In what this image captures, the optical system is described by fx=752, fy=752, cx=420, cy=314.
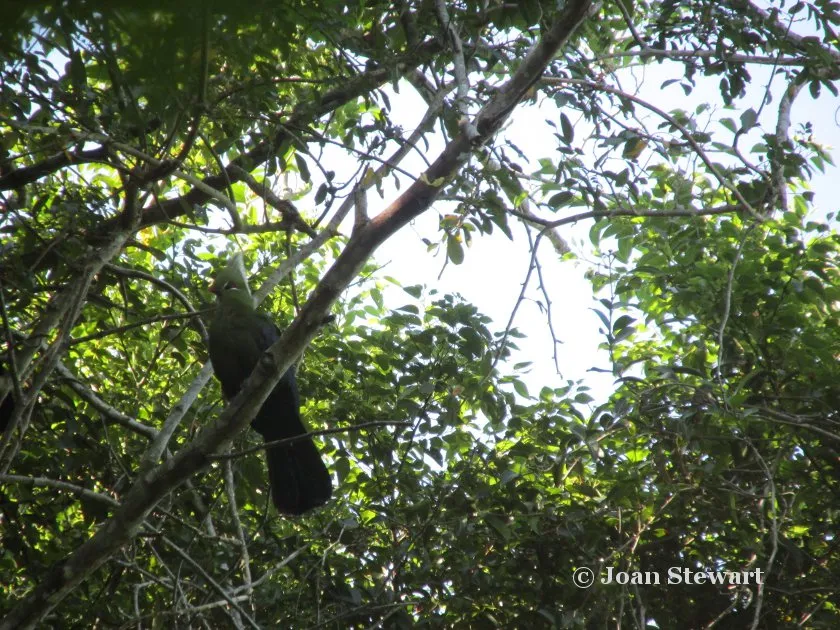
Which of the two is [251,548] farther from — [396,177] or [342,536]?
[396,177]

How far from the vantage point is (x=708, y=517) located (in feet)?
11.4

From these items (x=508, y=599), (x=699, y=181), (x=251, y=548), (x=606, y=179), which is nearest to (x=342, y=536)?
(x=251, y=548)

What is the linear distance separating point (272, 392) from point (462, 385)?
925 mm

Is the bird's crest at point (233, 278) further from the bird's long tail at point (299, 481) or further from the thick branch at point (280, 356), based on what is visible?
the thick branch at point (280, 356)

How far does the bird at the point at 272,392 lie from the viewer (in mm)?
→ 3410

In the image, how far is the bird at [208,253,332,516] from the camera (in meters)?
3.41

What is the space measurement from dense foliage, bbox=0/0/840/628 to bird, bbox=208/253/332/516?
0.17m

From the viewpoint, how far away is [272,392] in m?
3.66

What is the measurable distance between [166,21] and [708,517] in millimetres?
3521

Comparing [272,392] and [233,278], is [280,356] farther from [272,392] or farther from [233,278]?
[233,278]

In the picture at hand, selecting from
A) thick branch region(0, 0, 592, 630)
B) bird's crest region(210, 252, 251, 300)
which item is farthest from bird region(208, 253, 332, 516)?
thick branch region(0, 0, 592, 630)

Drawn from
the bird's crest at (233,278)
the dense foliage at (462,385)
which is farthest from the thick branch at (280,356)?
the bird's crest at (233,278)

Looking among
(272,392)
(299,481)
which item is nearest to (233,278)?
(272,392)

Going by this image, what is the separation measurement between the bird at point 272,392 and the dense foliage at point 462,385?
174 mm
